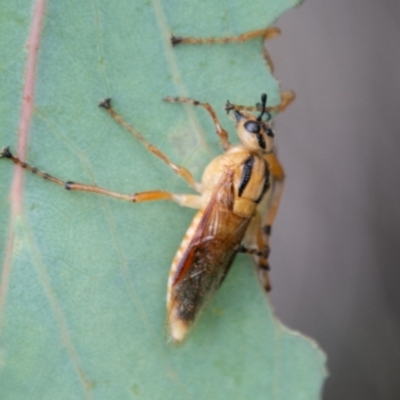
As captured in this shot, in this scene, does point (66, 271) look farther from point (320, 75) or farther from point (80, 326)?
point (320, 75)

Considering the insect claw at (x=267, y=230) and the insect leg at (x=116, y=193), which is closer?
the insect leg at (x=116, y=193)

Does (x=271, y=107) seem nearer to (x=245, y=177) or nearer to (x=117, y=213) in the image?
(x=245, y=177)

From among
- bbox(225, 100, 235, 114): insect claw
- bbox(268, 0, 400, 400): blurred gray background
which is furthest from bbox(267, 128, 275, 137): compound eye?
bbox(268, 0, 400, 400): blurred gray background

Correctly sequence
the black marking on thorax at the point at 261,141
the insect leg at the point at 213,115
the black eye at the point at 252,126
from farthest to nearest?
the black marking on thorax at the point at 261,141 → the black eye at the point at 252,126 → the insect leg at the point at 213,115

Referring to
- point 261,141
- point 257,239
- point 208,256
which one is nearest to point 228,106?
point 261,141

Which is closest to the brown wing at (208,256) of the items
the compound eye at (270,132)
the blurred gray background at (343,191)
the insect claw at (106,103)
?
the compound eye at (270,132)

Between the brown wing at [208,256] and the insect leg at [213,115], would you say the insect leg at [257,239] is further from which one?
the insect leg at [213,115]

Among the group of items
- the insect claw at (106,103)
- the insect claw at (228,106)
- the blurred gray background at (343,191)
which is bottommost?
the blurred gray background at (343,191)

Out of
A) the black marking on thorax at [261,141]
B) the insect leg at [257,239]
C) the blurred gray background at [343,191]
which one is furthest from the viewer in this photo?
the blurred gray background at [343,191]
